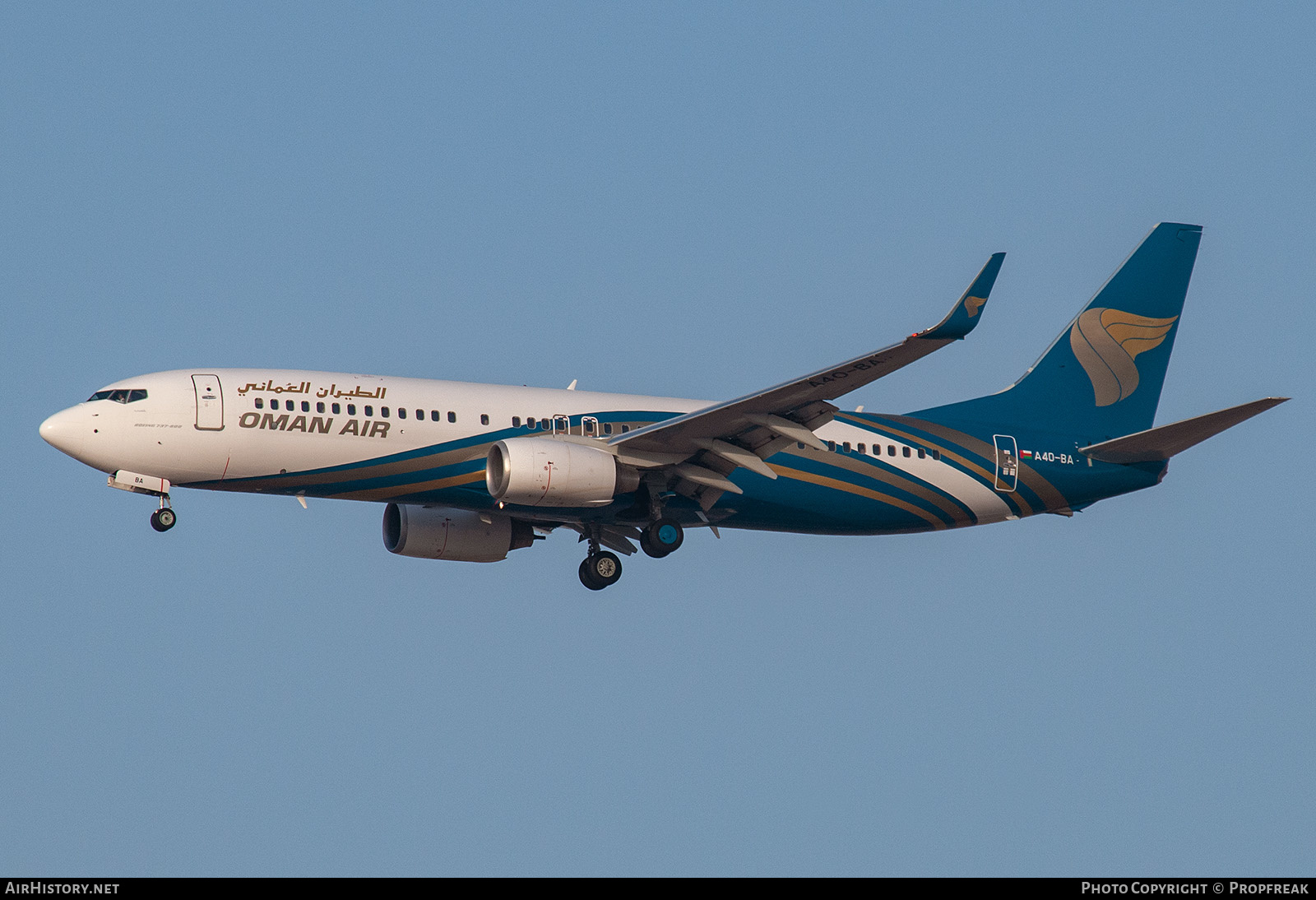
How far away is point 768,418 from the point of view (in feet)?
119

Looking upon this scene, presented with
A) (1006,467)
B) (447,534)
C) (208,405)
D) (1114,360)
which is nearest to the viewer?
(208,405)

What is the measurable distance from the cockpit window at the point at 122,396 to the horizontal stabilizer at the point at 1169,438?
22.8 m

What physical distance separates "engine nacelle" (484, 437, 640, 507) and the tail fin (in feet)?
33.0

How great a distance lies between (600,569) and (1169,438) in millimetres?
14045

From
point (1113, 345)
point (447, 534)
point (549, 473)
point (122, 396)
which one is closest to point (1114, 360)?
point (1113, 345)

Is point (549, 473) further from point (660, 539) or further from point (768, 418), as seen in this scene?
point (768, 418)

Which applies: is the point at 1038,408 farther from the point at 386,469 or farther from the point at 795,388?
the point at 386,469

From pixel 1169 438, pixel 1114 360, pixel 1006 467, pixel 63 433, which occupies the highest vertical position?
pixel 1114 360

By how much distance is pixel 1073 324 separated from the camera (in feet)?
149

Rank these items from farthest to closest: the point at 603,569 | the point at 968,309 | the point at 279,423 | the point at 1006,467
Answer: the point at 1006,467 → the point at 603,569 → the point at 279,423 → the point at 968,309

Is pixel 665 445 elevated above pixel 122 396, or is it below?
below
